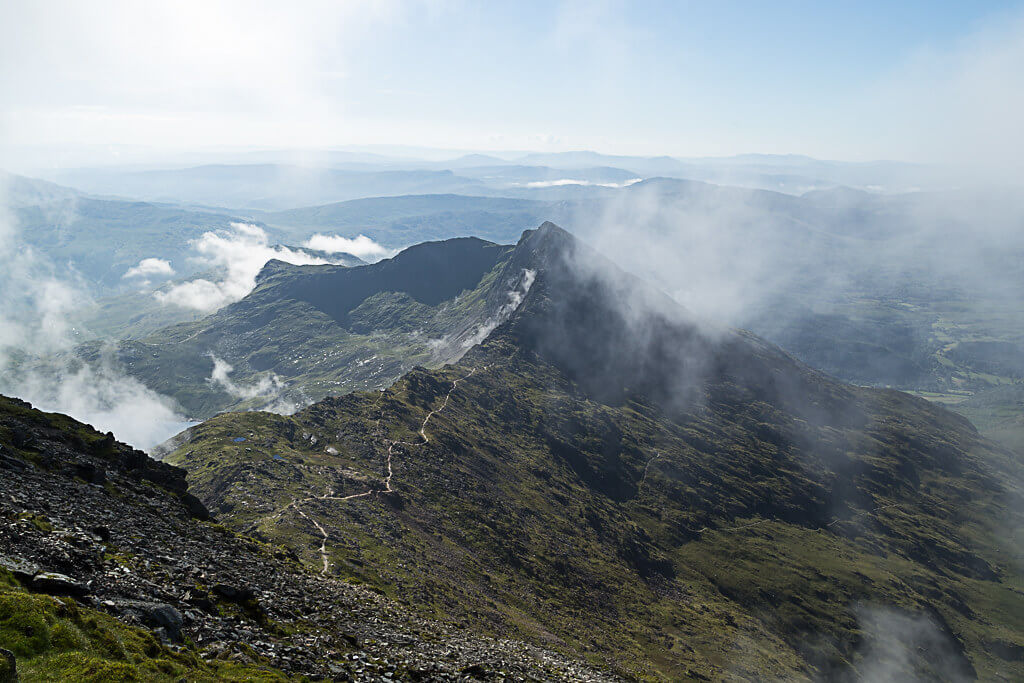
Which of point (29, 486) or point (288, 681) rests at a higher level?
point (29, 486)

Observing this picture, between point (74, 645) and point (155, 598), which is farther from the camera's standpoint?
point (155, 598)

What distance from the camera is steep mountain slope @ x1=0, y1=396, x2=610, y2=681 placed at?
31641 millimetres

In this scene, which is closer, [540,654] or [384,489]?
[540,654]

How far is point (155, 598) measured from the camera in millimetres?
46562

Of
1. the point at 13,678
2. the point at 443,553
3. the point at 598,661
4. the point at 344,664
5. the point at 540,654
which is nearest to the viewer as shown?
the point at 13,678

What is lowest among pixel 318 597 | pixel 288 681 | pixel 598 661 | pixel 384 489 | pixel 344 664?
pixel 598 661

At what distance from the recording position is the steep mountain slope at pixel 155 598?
3164 centimetres

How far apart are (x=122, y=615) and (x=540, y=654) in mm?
83553

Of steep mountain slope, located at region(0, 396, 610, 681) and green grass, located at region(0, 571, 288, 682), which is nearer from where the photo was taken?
green grass, located at region(0, 571, 288, 682)

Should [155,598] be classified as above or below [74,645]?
below

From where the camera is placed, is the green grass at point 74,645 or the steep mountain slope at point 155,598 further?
the steep mountain slope at point 155,598

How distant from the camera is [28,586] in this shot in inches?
1382

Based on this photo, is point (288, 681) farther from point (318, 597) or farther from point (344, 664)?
point (318, 597)

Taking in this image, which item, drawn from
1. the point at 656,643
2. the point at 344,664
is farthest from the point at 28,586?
the point at 656,643
